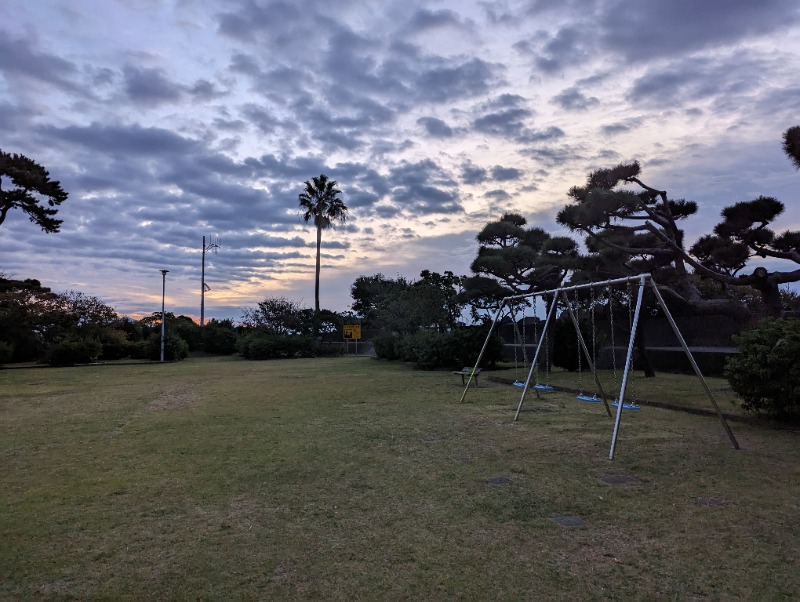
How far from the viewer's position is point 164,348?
94.3 feet

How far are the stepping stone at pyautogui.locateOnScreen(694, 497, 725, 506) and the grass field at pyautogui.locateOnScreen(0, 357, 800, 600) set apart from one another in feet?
0.08

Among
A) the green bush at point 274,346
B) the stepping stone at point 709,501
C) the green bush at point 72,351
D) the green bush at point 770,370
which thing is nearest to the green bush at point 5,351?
the green bush at point 72,351

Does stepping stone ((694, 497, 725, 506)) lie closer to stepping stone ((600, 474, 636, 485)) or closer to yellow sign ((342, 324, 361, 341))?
stepping stone ((600, 474, 636, 485))

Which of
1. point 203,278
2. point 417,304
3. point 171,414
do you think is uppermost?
point 203,278

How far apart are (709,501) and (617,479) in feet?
2.68

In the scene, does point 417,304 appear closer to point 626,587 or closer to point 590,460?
point 590,460

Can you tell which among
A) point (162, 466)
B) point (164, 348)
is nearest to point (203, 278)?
point (164, 348)

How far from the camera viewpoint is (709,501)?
4262mm

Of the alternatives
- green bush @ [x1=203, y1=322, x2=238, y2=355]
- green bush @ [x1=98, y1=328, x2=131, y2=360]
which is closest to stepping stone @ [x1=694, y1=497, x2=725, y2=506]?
green bush @ [x1=98, y1=328, x2=131, y2=360]

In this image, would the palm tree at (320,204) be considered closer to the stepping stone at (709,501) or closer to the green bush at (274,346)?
the green bush at (274,346)

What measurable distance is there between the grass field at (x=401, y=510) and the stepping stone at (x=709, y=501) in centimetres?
2

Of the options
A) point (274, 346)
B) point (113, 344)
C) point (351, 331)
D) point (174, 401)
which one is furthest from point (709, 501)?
point (351, 331)

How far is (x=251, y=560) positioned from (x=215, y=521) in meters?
0.83

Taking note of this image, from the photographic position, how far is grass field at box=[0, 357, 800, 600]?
2.98 m
